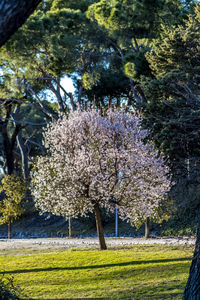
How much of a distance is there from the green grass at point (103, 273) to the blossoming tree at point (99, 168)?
189cm

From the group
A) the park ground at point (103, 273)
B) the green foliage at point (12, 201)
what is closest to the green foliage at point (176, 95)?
the park ground at point (103, 273)

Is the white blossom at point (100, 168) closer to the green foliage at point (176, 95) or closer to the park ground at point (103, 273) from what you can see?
the park ground at point (103, 273)

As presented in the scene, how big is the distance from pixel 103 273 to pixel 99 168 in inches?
182

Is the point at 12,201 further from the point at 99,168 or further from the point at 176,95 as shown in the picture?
the point at 176,95

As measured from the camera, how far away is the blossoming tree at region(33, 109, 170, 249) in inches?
559

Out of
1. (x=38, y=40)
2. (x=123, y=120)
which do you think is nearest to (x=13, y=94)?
(x=38, y=40)

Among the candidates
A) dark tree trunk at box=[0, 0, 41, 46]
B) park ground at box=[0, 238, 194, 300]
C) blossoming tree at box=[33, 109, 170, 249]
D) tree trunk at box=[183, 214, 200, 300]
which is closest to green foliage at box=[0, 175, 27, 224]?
park ground at box=[0, 238, 194, 300]

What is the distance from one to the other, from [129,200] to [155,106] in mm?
6192

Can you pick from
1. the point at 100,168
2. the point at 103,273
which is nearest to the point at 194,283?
the point at 103,273

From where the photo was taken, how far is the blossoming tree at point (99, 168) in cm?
1419

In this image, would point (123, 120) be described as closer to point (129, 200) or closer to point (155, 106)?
point (129, 200)

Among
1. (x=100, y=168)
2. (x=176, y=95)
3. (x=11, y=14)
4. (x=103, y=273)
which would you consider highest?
(x=176, y=95)

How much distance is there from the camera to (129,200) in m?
14.5

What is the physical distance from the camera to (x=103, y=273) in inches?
412
